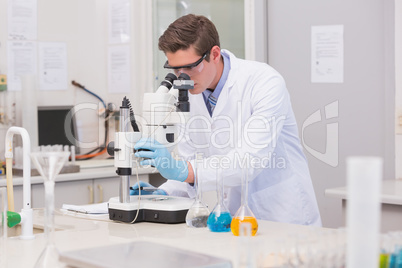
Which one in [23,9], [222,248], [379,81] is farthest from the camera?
[23,9]

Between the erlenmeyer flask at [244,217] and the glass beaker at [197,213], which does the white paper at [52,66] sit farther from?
the erlenmeyer flask at [244,217]

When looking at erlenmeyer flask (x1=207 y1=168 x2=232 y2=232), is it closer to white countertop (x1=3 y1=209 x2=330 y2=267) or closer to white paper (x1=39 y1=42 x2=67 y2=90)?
white countertop (x1=3 y1=209 x2=330 y2=267)

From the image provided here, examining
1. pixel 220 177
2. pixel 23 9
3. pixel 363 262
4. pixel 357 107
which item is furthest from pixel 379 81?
pixel 363 262

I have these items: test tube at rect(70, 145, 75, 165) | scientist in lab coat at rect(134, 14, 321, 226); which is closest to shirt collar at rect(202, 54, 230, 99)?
scientist in lab coat at rect(134, 14, 321, 226)

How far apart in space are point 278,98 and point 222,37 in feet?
6.19

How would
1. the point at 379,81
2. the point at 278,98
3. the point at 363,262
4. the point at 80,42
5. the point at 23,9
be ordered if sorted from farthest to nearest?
the point at 80,42 < the point at 23,9 < the point at 379,81 < the point at 278,98 < the point at 363,262

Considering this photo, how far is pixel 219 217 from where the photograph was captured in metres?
1.88

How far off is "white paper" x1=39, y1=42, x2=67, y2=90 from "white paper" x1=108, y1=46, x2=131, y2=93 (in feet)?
1.13

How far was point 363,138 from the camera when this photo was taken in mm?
3359

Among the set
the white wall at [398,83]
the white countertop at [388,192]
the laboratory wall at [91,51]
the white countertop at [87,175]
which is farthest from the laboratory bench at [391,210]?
the laboratory wall at [91,51]

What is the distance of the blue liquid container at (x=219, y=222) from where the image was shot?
6.14 ft

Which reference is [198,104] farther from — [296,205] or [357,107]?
[357,107]

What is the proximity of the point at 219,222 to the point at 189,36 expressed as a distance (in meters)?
0.77

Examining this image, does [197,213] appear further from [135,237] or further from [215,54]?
[215,54]
